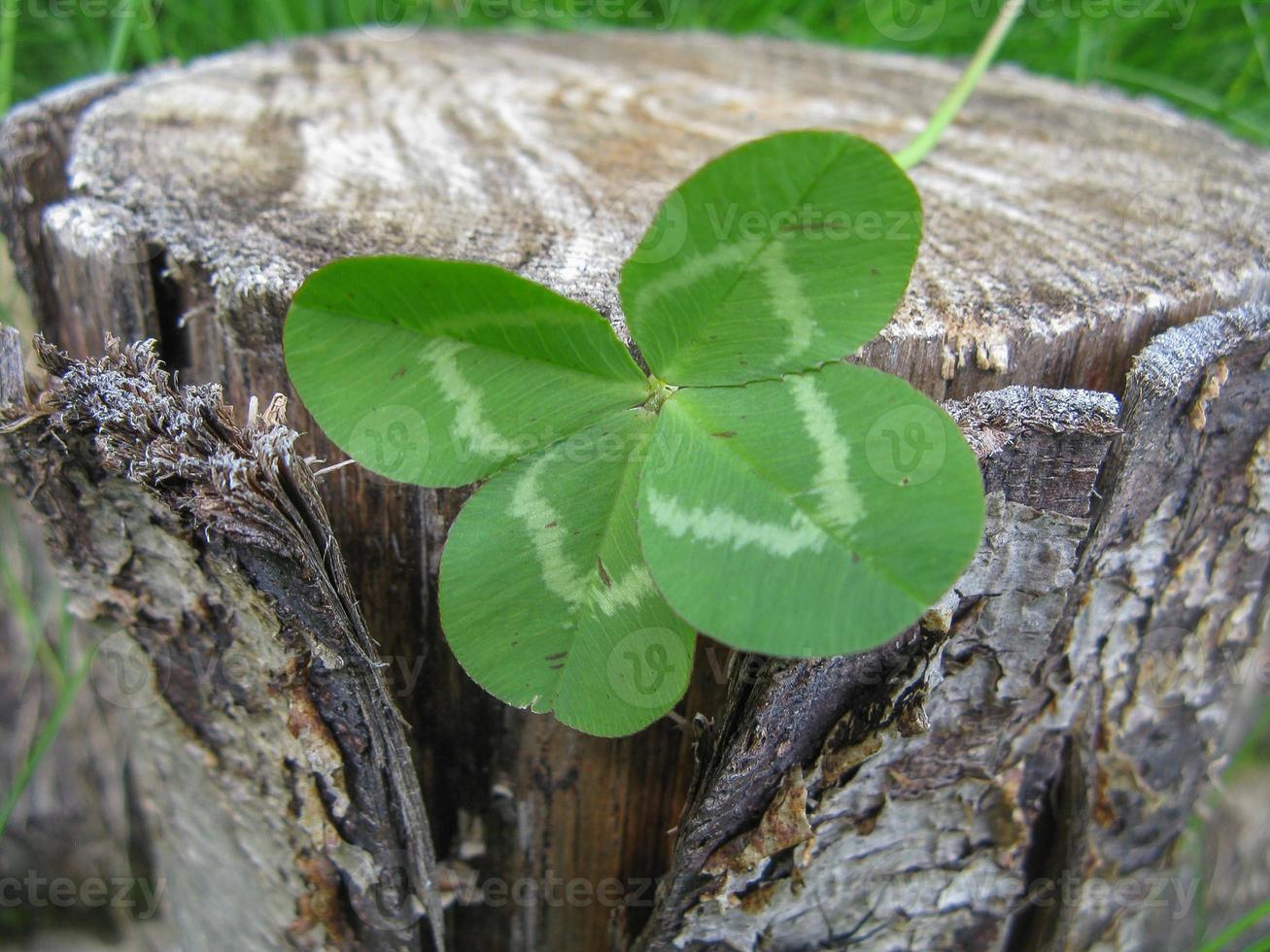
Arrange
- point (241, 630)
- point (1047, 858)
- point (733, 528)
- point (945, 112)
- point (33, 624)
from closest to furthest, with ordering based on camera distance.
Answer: point (733, 528), point (241, 630), point (1047, 858), point (945, 112), point (33, 624)

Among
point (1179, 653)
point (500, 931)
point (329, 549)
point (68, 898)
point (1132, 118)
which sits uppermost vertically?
point (1132, 118)

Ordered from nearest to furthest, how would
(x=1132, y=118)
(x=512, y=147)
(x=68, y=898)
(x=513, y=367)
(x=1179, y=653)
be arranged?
(x=513, y=367) < (x=1179, y=653) < (x=512, y=147) < (x=1132, y=118) < (x=68, y=898)

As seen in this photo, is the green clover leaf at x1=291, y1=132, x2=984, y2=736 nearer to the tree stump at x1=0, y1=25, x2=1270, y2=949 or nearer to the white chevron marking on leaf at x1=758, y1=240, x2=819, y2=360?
the white chevron marking on leaf at x1=758, y1=240, x2=819, y2=360

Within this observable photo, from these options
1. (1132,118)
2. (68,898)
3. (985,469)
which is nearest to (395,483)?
(985,469)

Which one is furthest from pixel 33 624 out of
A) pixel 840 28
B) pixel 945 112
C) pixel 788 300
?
pixel 840 28

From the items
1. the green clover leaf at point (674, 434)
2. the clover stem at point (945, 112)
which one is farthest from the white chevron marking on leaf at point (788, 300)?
the clover stem at point (945, 112)

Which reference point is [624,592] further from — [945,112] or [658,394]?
[945,112]

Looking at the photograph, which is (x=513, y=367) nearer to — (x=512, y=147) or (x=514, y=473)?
(x=514, y=473)
